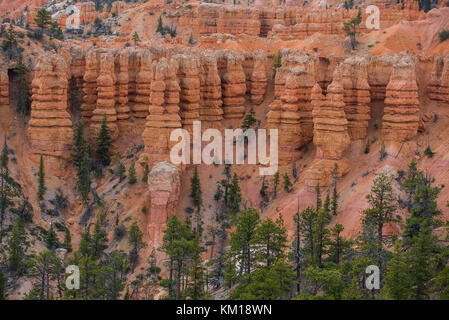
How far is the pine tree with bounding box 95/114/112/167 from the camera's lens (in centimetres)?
6956

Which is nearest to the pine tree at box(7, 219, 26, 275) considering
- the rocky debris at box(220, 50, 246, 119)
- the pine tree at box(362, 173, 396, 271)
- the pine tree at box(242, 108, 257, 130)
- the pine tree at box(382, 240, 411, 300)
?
the pine tree at box(242, 108, 257, 130)

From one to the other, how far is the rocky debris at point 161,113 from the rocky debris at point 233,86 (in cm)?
638

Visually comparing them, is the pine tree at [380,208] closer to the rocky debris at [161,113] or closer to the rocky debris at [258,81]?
the rocky debris at [161,113]

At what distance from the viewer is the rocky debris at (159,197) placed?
6225cm

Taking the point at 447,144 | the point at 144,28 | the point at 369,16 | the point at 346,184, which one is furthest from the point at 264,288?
the point at 144,28

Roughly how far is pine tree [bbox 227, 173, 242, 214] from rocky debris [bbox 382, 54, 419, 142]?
1268 centimetres

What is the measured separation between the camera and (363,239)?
51500mm

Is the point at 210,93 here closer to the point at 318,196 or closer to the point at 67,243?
the point at 318,196

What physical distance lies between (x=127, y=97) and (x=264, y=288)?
31927mm

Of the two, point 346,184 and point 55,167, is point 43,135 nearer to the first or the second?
point 55,167

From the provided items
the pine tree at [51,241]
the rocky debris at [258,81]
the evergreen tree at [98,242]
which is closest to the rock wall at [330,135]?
the rocky debris at [258,81]

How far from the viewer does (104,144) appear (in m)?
69.9

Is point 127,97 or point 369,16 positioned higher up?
point 369,16

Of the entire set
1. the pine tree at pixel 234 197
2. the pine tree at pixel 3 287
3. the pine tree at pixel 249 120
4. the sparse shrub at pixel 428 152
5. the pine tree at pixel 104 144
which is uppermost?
the pine tree at pixel 249 120
